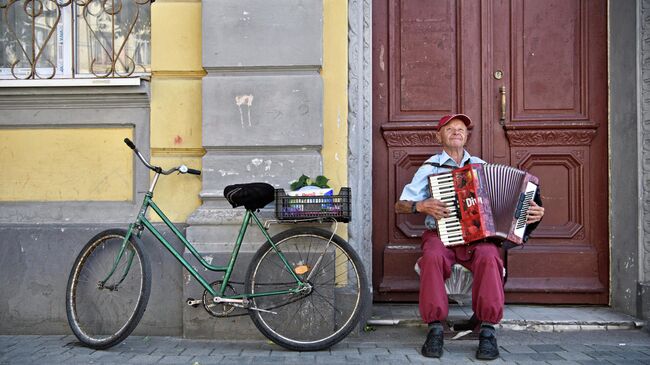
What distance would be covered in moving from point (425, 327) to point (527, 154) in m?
1.65

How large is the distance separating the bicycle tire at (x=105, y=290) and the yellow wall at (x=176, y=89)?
0.50 meters

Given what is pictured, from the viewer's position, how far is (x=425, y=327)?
15.5 ft

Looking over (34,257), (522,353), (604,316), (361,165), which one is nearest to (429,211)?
(361,165)

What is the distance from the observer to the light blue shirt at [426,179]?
14.4 ft

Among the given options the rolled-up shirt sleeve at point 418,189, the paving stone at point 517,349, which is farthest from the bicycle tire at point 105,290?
the paving stone at point 517,349

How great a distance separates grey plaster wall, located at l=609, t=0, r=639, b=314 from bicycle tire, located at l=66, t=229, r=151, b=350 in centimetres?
361

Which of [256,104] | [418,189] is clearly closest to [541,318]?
[418,189]

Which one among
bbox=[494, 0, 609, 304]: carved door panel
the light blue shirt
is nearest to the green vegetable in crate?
the light blue shirt

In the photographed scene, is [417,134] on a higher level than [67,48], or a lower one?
lower

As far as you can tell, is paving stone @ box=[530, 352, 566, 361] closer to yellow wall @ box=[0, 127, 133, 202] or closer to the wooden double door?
the wooden double door

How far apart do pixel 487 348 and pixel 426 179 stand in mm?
1238

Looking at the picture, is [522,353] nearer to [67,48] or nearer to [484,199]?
[484,199]

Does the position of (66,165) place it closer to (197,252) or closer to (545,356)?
(197,252)

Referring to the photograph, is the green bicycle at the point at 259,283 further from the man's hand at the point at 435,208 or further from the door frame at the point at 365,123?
the man's hand at the point at 435,208
